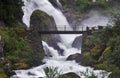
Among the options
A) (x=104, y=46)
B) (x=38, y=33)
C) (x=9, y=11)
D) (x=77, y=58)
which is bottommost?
(x=77, y=58)

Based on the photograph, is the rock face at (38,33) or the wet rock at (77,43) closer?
the rock face at (38,33)

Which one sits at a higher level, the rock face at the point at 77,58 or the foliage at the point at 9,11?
the foliage at the point at 9,11

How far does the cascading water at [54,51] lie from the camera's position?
37156mm

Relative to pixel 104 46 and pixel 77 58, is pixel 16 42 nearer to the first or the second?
pixel 77 58

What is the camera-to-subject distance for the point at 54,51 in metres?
50.8

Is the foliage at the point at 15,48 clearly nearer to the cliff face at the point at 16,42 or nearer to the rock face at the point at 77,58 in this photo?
the cliff face at the point at 16,42

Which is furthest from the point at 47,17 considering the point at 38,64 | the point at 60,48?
the point at 38,64

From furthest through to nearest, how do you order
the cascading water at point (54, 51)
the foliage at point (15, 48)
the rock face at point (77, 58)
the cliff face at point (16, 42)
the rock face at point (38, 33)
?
the rock face at point (77, 58) → the rock face at point (38, 33) → the foliage at point (15, 48) → the cliff face at point (16, 42) → the cascading water at point (54, 51)

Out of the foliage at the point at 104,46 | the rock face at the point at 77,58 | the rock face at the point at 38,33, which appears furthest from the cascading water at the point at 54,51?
the foliage at the point at 104,46

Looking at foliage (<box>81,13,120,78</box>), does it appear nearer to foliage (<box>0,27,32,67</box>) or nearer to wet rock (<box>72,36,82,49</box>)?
foliage (<box>0,27,32,67</box>)

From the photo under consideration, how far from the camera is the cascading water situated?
3716cm

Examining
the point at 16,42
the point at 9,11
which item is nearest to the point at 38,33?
the point at 9,11

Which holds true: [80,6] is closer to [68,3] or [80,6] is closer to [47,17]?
[68,3]

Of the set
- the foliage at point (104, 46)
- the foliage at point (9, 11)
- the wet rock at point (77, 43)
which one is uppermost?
the foliage at point (9, 11)
